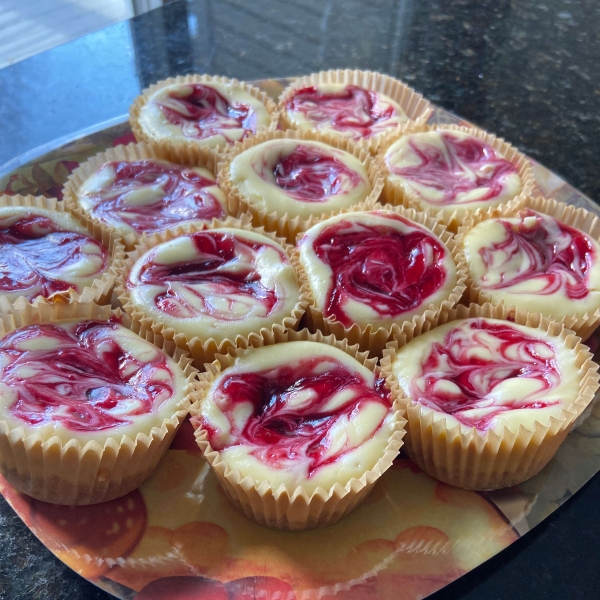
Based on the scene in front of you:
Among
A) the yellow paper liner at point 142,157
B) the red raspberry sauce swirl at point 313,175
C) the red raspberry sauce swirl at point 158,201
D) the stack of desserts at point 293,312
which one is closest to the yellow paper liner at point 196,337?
the stack of desserts at point 293,312

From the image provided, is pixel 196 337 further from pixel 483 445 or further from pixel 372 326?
pixel 483 445

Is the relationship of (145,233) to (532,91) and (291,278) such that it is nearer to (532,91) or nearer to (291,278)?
(291,278)

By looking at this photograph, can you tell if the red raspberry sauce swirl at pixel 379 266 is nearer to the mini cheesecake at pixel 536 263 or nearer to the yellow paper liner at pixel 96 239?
the mini cheesecake at pixel 536 263

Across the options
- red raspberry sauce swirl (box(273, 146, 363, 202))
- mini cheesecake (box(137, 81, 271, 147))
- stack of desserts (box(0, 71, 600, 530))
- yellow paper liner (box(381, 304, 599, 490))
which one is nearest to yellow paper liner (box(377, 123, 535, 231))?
stack of desserts (box(0, 71, 600, 530))

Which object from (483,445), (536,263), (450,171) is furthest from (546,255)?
(483,445)

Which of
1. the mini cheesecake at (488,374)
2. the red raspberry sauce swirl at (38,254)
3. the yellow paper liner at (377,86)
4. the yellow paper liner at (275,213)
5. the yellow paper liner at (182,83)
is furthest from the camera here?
the yellow paper liner at (377,86)

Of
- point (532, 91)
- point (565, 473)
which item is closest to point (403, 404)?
point (565, 473)

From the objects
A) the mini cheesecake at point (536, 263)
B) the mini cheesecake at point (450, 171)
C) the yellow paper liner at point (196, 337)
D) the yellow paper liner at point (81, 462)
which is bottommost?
the yellow paper liner at point (81, 462)
